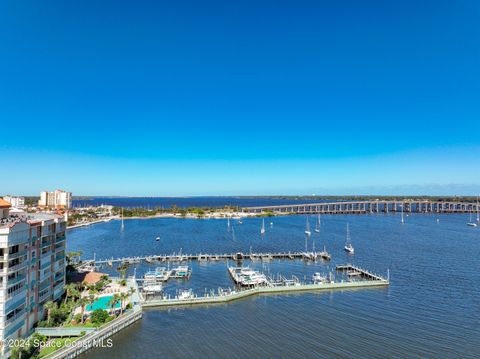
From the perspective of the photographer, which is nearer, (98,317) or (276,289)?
(98,317)

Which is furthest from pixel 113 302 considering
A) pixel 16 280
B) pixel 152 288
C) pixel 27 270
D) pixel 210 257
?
pixel 210 257

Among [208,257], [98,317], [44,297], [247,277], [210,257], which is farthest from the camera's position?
[208,257]

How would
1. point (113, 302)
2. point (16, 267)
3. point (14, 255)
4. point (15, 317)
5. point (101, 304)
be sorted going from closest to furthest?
1. point (15, 317)
2. point (14, 255)
3. point (16, 267)
4. point (113, 302)
5. point (101, 304)

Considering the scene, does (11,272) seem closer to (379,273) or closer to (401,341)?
(401,341)

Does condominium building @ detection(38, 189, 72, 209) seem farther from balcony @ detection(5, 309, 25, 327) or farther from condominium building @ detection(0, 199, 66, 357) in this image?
balcony @ detection(5, 309, 25, 327)

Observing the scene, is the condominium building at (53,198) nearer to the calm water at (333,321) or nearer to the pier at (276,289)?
the calm water at (333,321)

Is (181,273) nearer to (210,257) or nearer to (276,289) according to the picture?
(210,257)

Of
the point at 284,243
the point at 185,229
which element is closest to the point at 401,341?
the point at 284,243

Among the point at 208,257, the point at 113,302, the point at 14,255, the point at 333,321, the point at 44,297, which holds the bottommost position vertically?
the point at 333,321
